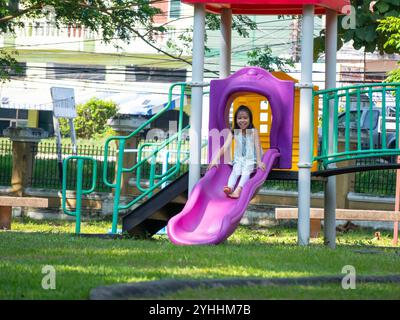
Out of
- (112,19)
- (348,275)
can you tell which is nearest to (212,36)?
(112,19)

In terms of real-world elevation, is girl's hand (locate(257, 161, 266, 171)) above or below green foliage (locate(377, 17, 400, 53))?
below

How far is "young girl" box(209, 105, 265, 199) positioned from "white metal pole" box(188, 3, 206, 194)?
229 mm

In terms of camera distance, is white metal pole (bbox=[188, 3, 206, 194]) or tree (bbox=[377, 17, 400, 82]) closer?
white metal pole (bbox=[188, 3, 206, 194])

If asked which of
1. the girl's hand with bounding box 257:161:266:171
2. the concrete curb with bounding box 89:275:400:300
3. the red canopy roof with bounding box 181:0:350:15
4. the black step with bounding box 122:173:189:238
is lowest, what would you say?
the concrete curb with bounding box 89:275:400:300

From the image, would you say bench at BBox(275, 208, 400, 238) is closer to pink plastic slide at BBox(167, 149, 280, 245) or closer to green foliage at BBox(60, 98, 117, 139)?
pink plastic slide at BBox(167, 149, 280, 245)

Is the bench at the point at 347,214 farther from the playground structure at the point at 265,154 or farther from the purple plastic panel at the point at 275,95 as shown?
the purple plastic panel at the point at 275,95

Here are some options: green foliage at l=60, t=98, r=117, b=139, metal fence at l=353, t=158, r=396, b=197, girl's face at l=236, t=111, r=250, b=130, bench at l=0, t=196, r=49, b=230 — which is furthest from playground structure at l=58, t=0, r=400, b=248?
green foliage at l=60, t=98, r=117, b=139

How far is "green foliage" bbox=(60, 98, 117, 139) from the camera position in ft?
160

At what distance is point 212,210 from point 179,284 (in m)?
5.38

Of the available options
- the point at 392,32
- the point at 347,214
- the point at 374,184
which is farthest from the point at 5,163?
the point at 392,32

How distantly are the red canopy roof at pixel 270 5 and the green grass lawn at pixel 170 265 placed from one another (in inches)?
125
